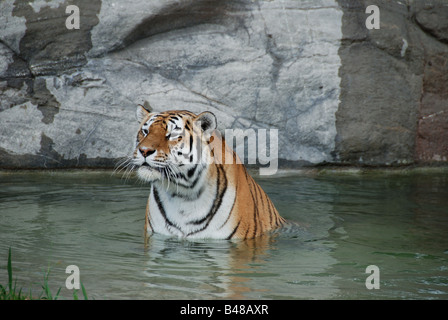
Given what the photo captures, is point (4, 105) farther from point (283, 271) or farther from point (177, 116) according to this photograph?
point (283, 271)

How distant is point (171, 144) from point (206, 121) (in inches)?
10.2

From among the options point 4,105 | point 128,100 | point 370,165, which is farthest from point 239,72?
point 4,105

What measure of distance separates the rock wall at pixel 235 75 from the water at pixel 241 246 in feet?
2.15

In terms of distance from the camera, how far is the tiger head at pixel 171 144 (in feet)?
12.2

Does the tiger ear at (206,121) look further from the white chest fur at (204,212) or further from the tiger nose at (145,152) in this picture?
the tiger nose at (145,152)

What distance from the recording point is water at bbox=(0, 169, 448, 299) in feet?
10.1

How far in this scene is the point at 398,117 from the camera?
22.7 feet

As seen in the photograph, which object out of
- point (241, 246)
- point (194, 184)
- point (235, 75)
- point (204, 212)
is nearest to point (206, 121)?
point (194, 184)

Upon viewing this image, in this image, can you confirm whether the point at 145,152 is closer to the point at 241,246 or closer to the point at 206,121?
the point at 206,121

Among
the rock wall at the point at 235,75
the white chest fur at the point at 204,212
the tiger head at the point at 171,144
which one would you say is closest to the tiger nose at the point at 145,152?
the tiger head at the point at 171,144

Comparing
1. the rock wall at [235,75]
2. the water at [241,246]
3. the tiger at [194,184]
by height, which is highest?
the rock wall at [235,75]

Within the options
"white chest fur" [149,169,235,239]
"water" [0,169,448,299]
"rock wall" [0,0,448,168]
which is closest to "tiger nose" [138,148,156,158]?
"white chest fur" [149,169,235,239]

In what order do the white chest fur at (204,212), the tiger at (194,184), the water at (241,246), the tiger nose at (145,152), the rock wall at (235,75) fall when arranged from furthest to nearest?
1. the rock wall at (235,75)
2. the white chest fur at (204,212)
3. the tiger at (194,184)
4. the tiger nose at (145,152)
5. the water at (241,246)

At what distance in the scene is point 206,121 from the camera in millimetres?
3953
